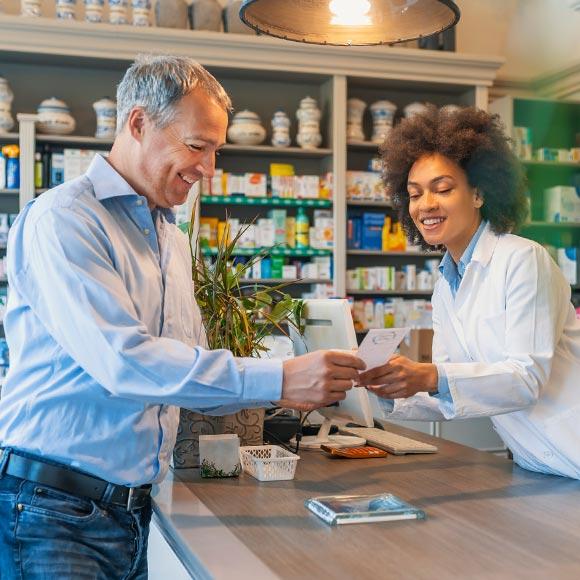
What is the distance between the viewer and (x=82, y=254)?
143 centimetres

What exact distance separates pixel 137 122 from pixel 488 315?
980 mm

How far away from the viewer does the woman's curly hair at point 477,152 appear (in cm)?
224

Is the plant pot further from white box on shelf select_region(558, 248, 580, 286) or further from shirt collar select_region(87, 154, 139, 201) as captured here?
white box on shelf select_region(558, 248, 580, 286)

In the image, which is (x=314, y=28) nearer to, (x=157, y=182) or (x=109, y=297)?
(x=157, y=182)

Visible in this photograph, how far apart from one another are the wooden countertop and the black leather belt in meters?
0.16

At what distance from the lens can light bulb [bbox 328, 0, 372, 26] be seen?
7.14ft

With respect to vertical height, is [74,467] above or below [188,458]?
above

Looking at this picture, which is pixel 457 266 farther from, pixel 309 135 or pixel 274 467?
pixel 309 135

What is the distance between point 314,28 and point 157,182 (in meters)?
0.88

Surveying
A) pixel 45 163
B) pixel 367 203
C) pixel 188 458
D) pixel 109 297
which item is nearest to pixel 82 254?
pixel 109 297

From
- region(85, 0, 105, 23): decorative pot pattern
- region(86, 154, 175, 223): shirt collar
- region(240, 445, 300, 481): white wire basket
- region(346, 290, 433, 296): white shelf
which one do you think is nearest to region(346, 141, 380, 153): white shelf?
region(346, 290, 433, 296): white shelf

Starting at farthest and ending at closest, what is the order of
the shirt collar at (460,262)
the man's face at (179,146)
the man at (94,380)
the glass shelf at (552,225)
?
the glass shelf at (552,225)
the shirt collar at (460,262)
the man's face at (179,146)
the man at (94,380)

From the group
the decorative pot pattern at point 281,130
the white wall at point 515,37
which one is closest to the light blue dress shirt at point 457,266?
the decorative pot pattern at point 281,130

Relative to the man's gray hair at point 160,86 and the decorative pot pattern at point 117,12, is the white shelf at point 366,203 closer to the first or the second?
the decorative pot pattern at point 117,12
